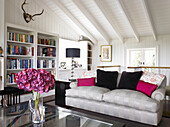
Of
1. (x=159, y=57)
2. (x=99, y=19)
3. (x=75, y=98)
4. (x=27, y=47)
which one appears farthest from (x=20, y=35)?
(x=159, y=57)

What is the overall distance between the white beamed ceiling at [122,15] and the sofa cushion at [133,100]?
2.84 m

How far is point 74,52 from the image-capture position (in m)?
4.96

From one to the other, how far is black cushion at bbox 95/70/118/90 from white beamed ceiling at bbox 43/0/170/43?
2.22m

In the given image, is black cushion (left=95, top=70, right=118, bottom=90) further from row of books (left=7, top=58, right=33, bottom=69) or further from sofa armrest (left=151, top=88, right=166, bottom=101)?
row of books (left=7, top=58, right=33, bottom=69)

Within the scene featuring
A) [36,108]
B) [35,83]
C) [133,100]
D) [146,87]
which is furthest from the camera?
[146,87]

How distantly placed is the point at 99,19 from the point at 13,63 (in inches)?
137

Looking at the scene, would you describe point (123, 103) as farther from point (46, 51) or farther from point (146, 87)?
point (46, 51)

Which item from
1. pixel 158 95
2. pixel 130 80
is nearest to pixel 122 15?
pixel 130 80

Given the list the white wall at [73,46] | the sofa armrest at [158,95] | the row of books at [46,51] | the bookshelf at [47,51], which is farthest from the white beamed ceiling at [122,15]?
the sofa armrest at [158,95]

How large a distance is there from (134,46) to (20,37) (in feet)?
15.3

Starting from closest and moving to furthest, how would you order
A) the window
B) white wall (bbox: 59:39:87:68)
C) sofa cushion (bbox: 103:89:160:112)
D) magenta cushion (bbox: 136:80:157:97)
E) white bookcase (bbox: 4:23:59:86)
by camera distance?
sofa cushion (bbox: 103:89:160:112)
magenta cushion (bbox: 136:80:157:97)
white bookcase (bbox: 4:23:59:86)
the window
white wall (bbox: 59:39:87:68)

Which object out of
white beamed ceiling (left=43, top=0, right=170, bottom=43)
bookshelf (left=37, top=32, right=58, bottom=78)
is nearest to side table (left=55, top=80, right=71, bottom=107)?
bookshelf (left=37, top=32, right=58, bottom=78)

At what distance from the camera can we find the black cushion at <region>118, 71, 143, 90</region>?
3432 millimetres

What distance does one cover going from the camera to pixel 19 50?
4.62 meters
